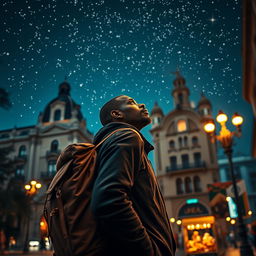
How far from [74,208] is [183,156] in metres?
32.5

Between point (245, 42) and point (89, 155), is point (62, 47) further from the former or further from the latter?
point (245, 42)

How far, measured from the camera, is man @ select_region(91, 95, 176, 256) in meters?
1.22

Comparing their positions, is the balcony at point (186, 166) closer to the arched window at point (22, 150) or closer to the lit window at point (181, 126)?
the lit window at point (181, 126)

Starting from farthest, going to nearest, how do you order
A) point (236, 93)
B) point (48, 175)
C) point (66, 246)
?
point (48, 175) → point (236, 93) → point (66, 246)

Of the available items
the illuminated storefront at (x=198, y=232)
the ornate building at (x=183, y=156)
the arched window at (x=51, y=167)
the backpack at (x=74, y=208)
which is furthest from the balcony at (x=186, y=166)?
the backpack at (x=74, y=208)

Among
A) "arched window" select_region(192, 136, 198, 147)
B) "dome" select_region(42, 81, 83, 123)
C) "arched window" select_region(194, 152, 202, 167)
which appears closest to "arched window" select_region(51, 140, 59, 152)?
"dome" select_region(42, 81, 83, 123)

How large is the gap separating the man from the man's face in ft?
0.37

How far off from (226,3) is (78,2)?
259 cm

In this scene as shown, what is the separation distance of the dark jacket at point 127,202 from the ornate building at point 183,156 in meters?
28.9

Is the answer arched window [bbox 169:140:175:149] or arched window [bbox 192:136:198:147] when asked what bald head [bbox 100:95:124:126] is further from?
arched window [bbox 169:140:175:149]

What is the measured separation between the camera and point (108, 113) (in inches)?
75.3

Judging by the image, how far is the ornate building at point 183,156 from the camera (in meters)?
30.3

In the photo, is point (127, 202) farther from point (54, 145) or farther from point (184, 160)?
point (54, 145)

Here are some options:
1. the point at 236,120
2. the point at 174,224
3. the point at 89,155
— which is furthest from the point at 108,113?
the point at 174,224
